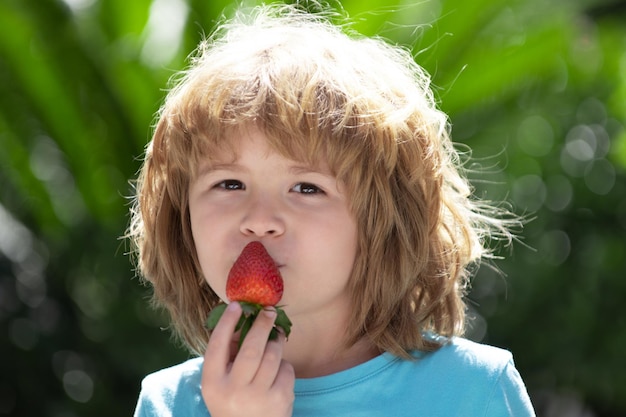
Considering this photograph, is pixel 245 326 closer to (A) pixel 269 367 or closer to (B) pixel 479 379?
(A) pixel 269 367

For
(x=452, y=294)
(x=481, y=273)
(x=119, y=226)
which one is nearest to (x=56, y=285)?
(x=119, y=226)

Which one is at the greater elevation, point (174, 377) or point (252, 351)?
point (252, 351)

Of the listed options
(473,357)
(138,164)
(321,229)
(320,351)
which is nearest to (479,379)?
(473,357)

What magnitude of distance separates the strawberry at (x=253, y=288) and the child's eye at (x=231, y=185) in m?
0.16

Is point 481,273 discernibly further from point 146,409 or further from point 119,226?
point 146,409

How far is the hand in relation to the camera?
152 centimetres

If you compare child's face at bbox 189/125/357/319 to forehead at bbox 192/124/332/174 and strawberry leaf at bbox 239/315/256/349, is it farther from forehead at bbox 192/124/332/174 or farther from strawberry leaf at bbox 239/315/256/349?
strawberry leaf at bbox 239/315/256/349

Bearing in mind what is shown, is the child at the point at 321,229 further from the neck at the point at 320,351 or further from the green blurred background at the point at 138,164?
the green blurred background at the point at 138,164

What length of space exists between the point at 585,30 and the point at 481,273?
1.09 m

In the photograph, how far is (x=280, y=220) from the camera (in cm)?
162

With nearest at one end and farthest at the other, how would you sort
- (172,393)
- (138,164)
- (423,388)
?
(423,388) < (172,393) < (138,164)

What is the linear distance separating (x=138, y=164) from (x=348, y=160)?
101 inches

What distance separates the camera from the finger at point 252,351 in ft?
4.99

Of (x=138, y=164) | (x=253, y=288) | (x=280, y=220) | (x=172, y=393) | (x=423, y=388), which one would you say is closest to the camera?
(x=253, y=288)
